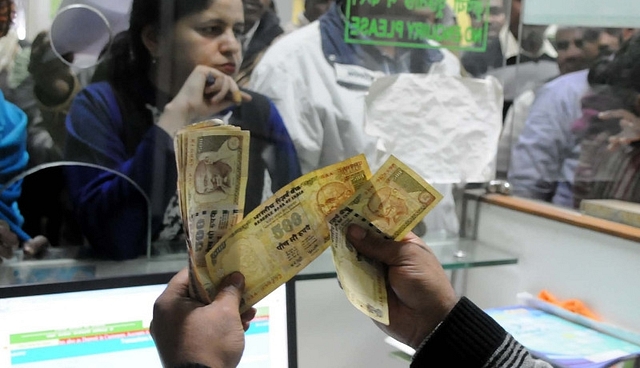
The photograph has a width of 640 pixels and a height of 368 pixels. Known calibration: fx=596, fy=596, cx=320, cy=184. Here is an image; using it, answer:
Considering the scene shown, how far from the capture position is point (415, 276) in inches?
25.2

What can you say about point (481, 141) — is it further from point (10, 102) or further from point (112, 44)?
point (10, 102)

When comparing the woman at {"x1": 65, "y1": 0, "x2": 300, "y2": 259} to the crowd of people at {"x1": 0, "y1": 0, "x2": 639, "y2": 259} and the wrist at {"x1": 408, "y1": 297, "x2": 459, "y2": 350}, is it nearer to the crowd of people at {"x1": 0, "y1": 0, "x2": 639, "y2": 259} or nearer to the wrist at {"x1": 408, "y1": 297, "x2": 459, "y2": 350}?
the crowd of people at {"x1": 0, "y1": 0, "x2": 639, "y2": 259}

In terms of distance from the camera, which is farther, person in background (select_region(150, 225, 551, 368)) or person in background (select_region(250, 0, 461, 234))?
person in background (select_region(250, 0, 461, 234))

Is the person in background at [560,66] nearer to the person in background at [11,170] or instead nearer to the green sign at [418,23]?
the green sign at [418,23]

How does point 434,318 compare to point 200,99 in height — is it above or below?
below

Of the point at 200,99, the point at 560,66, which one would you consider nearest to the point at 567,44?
the point at 560,66

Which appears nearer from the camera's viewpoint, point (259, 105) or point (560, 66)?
point (259, 105)

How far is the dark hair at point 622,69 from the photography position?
112cm

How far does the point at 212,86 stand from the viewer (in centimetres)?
99

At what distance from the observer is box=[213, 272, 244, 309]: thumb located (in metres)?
0.54

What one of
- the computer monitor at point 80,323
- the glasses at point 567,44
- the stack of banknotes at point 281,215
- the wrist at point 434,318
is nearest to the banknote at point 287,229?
the stack of banknotes at point 281,215

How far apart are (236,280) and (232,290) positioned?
11mm

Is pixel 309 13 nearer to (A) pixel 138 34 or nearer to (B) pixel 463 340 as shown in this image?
(A) pixel 138 34

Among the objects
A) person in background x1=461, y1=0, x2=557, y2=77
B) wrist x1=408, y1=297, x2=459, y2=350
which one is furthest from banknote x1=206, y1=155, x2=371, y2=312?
person in background x1=461, y1=0, x2=557, y2=77
